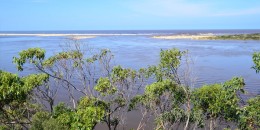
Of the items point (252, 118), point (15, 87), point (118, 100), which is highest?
point (15, 87)

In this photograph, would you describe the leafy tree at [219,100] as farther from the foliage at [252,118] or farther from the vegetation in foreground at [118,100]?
the foliage at [252,118]

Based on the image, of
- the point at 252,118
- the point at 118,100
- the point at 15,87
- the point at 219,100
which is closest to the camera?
the point at 15,87

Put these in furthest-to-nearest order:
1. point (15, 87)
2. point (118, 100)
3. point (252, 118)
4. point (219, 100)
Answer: point (118, 100)
point (219, 100)
point (252, 118)
point (15, 87)

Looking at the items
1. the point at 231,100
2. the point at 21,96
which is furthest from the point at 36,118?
the point at 231,100

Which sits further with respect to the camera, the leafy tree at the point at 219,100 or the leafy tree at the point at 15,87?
the leafy tree at the point at 219,100

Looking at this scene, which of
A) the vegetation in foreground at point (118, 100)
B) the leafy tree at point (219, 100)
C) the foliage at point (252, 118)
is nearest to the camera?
the vegetation in foreground at point (118, 100)

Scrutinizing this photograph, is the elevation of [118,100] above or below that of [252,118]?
below

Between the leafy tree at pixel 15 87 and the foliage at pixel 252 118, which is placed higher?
the leafy tree at pixel 15 87

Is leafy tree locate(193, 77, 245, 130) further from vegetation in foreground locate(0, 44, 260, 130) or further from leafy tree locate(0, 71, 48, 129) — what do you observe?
leafy tree locate(0, 71, 48, 129)

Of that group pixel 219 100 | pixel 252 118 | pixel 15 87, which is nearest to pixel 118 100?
pixel 219 100

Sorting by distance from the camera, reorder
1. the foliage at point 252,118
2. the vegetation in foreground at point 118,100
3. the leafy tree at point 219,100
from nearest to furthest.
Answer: the vegetation in foreground at point 118,100 < the foliage at point 252,118 < the leafy tree at point 219,100

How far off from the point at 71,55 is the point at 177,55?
3.50 metres

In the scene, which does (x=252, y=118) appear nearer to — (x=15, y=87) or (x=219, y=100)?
(x=219, y=100)

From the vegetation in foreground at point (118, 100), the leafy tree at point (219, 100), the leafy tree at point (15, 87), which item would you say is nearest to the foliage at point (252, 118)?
the vegetation in foreground at point (118, 100)
